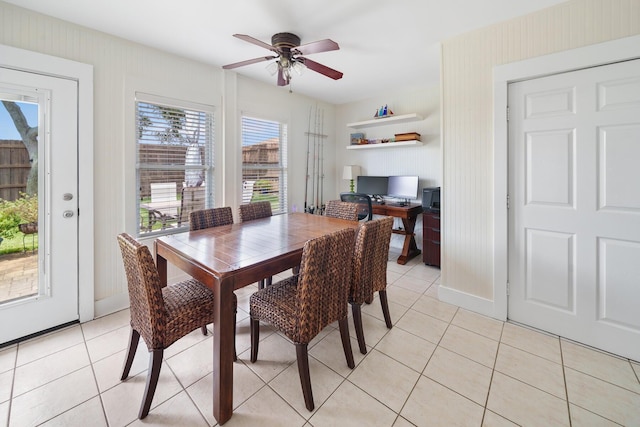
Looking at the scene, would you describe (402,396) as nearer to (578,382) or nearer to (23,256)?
(578,382)

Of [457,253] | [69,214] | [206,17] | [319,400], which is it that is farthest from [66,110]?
[457,253]

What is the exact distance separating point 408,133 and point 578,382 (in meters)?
3.15

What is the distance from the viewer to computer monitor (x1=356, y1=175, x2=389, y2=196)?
167 inches

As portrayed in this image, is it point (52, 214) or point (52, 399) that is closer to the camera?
point (52, 399)

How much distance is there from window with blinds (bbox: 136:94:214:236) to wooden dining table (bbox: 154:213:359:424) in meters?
0.96

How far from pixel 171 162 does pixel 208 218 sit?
34.8 inches

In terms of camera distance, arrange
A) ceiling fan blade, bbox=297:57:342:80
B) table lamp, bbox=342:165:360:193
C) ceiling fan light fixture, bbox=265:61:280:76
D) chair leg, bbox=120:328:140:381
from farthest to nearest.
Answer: table lamp, bbox=342:165:360:193 → ceiling fan light fixture, bbox=265:61:280:76 → ceiling fan blade, bbox=297:57:342:80 → chair leg, bbox=120:328:140:381

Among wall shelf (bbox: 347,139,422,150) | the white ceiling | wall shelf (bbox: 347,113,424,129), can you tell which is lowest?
wall shelf (bbox: 347,139,422,150)

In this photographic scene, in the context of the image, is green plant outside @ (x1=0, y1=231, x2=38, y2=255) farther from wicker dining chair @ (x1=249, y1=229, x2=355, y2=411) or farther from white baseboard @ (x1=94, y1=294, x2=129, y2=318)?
wicker dining chair @ (x1=249, y1=229, x2=355, y2=411)

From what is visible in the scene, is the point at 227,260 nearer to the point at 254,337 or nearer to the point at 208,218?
the point at 254,337

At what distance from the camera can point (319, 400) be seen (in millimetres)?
1484

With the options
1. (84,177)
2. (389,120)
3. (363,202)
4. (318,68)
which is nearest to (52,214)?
(84,177)

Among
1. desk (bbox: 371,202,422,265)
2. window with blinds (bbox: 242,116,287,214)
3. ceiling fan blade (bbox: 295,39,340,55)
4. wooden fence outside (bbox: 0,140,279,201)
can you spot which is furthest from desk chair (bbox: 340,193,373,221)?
ceiling fan blade (bbox: 295,39,340,55)

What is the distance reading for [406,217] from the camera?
142 inches
